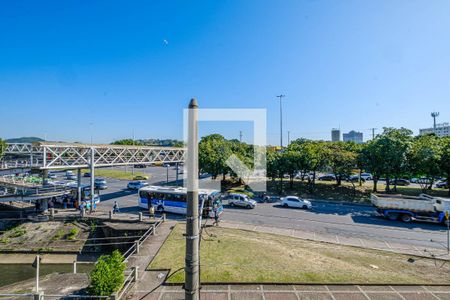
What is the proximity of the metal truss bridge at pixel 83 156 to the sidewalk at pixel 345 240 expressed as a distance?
655 inches

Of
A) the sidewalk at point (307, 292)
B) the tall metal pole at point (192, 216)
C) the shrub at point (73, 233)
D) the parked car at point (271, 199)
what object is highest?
the tall metal pole at point (192, 216)

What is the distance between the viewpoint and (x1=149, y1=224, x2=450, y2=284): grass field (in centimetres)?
1262

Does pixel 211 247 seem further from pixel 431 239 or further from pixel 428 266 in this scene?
pixel 431 239

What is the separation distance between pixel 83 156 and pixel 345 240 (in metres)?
27.0

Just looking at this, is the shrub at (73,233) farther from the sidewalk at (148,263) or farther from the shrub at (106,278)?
the shrub at (106,278)

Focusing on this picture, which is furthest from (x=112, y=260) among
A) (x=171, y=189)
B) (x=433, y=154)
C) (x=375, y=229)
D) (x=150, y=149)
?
(x=433, y=154)

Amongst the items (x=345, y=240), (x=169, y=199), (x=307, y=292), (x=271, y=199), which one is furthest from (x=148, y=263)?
(x=271, y=199)

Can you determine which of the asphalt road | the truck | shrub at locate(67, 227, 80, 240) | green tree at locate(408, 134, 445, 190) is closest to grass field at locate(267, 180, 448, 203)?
the asphalt road

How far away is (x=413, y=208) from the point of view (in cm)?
2395

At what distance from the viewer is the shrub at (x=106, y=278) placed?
Result: 10148 millimetres

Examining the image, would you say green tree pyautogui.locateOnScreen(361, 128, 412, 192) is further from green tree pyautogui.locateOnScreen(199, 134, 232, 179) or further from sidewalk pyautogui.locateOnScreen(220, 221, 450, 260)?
green tree pyautogui.locateOnScreen(199, 134, 232, 179)

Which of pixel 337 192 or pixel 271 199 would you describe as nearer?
pixel 271 199

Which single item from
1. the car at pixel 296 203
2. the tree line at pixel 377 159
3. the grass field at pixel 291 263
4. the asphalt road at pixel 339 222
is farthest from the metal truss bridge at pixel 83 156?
the car at pixel 296 203

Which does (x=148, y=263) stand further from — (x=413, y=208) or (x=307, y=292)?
(x=413, y=208)
